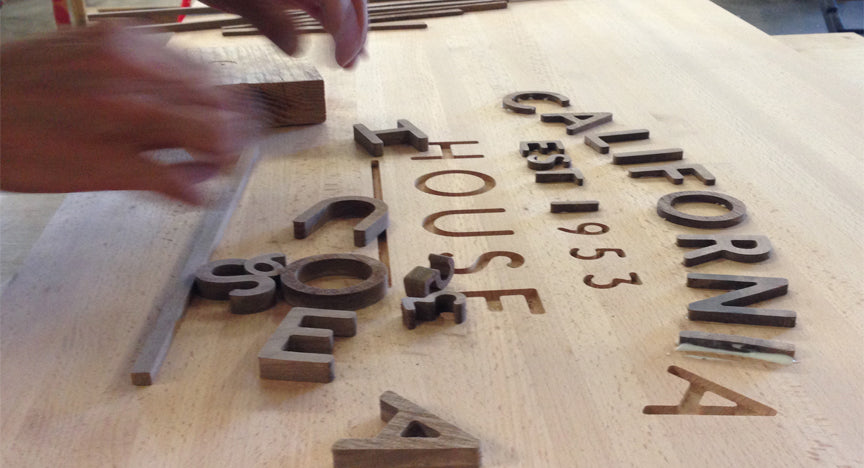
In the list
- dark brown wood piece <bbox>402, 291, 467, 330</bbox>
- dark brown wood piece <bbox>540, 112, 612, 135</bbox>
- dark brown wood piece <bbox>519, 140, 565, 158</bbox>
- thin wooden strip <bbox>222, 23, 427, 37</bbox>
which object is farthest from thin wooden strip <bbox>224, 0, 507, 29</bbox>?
dark brown wood piece <bbox>402, 291, 467, 330</bbox>

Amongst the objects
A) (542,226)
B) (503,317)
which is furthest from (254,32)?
(503,317)

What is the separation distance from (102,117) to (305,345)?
52cm

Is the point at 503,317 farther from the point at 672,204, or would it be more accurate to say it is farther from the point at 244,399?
the point at 672,204

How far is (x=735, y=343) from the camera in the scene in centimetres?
112

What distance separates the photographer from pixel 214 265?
133 centimetres

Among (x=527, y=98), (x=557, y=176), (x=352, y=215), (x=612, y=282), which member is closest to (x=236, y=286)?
(x=352, y=215)

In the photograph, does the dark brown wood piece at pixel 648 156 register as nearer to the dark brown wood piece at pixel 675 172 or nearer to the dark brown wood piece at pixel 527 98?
the dark brown wood piece at pixel 675 172

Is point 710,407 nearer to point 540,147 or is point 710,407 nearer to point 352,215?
point 352,215

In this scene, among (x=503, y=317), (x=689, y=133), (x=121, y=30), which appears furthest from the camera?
(x=689, y=133)

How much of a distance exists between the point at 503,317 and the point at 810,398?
40 centimetres

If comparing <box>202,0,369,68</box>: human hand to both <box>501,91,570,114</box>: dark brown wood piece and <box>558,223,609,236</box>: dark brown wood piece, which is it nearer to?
<box>558,223,609,236</box>: dark brown wood piece

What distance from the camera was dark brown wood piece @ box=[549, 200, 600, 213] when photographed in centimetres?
153

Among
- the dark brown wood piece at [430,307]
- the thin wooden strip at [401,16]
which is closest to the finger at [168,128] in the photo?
the dark brown wood piece at [430,307]

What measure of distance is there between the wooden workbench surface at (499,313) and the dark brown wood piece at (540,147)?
3 centimetres
